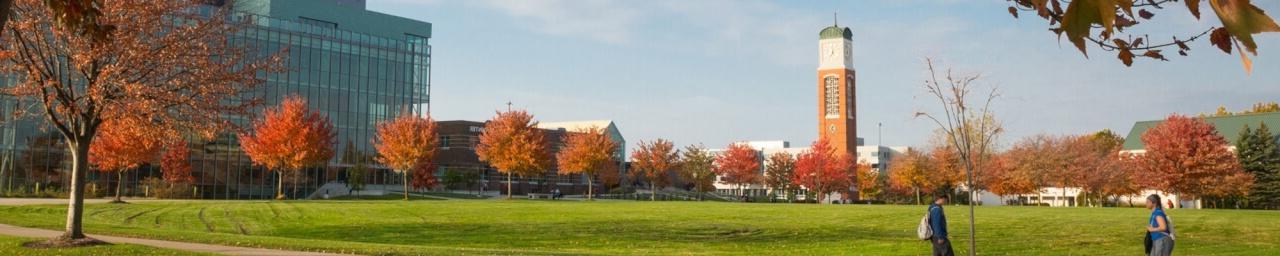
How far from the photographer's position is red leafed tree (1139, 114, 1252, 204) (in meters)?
59.3

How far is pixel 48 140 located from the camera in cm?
6431

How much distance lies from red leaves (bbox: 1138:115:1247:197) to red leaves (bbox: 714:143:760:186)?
2966 centimetres

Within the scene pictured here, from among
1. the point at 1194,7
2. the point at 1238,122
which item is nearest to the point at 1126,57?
the point at 1194,7

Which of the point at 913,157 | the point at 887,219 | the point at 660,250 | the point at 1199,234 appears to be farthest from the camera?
the point at 913,157

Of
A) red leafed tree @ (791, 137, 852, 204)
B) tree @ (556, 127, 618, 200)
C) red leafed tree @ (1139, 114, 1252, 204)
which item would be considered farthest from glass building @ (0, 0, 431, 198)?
red leafed tree @ (1139, 114, 1252, 204)

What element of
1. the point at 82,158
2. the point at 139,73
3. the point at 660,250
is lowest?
the point at 660,250

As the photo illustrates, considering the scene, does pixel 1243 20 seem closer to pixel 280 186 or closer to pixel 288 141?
pixel 288 141

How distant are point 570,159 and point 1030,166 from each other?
31.5 m

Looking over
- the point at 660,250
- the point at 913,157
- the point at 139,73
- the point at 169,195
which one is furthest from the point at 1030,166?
the point at 139,73

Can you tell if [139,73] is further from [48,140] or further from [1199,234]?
[48,140]

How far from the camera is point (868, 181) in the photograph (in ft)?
294

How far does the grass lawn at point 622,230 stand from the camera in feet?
74.6

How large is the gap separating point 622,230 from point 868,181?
210 ft

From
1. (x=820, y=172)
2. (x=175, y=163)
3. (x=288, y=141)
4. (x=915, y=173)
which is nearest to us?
(x=288, y=141)
